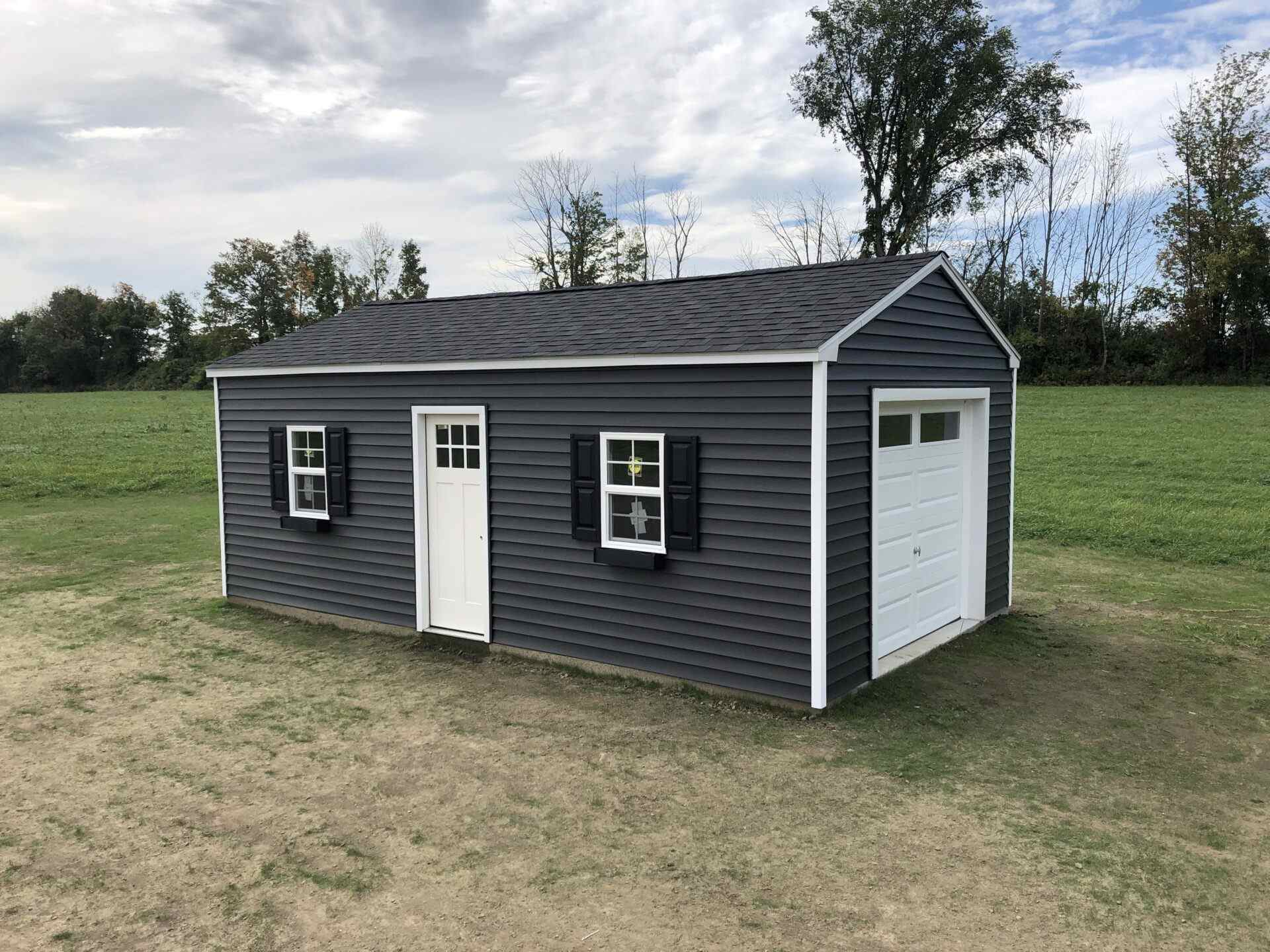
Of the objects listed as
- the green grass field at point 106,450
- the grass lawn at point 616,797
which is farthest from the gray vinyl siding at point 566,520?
the green grass field at point 106,450

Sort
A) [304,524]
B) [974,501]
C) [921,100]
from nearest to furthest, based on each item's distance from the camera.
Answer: [974,501] < [304,524] < [921,100]

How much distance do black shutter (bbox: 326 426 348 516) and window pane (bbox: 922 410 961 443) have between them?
17.9 feet

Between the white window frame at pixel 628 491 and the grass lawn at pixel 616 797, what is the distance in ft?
3.68

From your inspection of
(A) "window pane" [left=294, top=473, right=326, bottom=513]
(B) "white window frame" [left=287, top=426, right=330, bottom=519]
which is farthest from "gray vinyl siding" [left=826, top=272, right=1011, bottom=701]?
(A) "window pane" [left=294, top=473, right=326, bottom=513]

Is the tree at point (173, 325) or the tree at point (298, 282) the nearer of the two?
the tree at point (298, 282)

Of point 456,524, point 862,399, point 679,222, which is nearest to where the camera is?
point 862,399

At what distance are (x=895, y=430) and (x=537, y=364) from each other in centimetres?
301

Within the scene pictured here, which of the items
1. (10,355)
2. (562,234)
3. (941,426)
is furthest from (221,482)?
(10,355)

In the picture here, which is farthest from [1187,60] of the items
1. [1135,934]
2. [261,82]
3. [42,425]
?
[42,425]

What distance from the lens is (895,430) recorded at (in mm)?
7621

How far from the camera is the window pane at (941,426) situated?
8141 mm

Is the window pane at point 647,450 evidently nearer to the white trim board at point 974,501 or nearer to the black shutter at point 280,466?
the white trim board at point 974,501

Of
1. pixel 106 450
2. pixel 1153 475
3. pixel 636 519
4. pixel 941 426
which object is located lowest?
pixel 1153 475

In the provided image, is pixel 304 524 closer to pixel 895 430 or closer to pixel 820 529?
pixel 820 529
